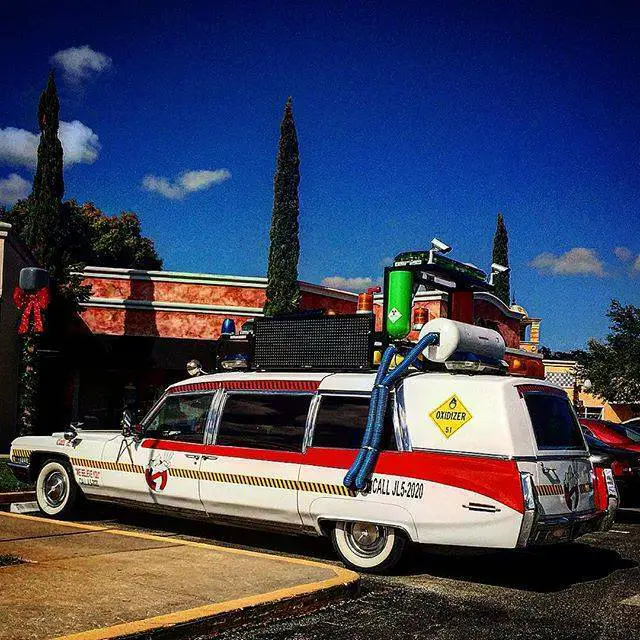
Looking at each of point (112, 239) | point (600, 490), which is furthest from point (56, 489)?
point (112, 239)

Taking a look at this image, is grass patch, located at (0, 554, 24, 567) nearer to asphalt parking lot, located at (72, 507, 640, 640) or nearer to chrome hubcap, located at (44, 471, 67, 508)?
asphalt parking lot, located at (72, 507, 640, 640)

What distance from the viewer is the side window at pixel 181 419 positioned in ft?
29.0

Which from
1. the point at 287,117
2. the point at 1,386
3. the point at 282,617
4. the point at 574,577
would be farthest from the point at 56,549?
the point at 287,117

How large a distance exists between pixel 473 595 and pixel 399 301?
352 centimetres

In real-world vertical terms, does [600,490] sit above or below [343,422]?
below

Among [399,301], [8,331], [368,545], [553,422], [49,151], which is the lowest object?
[368,545]

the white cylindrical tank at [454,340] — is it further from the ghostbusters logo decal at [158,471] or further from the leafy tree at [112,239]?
the leafy tree at [112,239]

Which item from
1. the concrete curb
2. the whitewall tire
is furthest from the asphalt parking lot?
the concrete curb

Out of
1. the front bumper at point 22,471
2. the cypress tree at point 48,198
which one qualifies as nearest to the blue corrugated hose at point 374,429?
the front bumper at point 22,471

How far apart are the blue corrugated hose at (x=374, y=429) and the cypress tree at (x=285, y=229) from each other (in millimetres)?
19600

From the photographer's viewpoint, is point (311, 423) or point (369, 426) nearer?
point (369, 426)

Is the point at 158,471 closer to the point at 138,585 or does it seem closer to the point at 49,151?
the point at 138,585

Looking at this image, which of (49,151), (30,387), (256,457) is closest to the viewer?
(256,457)

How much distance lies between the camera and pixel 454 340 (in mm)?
→ 7727
